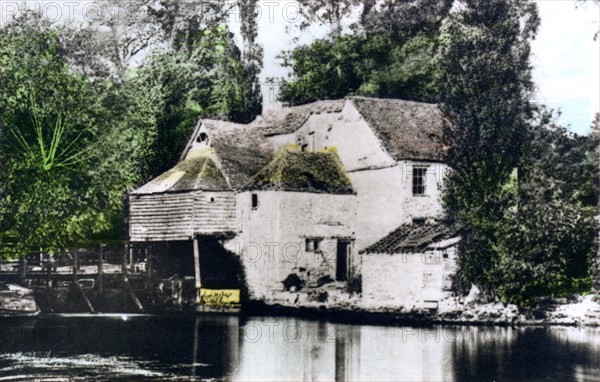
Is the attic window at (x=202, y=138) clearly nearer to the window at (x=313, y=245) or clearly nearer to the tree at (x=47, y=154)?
the tree at (x=47, y=154)

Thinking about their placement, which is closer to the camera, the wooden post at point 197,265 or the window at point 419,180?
the wooden post at point 197,265

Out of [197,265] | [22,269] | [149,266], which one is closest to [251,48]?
[197,265]

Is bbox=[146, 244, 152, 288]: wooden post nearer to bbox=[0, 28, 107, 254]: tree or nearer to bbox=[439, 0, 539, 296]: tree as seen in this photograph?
bbox=[0, 28, 107, 254]: tree

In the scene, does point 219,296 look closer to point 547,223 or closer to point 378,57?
point 378,57

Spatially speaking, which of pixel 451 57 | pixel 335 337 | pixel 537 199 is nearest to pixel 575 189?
pixel 537 199

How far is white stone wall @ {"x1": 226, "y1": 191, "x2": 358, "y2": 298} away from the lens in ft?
18.4

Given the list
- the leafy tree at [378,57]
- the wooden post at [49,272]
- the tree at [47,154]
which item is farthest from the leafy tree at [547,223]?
the wooden post at [49,272]

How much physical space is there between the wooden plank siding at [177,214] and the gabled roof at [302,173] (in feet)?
0.70

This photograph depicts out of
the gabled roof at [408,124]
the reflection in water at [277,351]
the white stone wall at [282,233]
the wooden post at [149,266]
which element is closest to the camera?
the reflection in water at [277,351]

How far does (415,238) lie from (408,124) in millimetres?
711

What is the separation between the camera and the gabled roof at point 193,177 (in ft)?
18.6

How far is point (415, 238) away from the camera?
18.8 feet

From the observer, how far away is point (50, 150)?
5.65 meters

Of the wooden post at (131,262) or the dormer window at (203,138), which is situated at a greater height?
the dormer window at (203,138)
